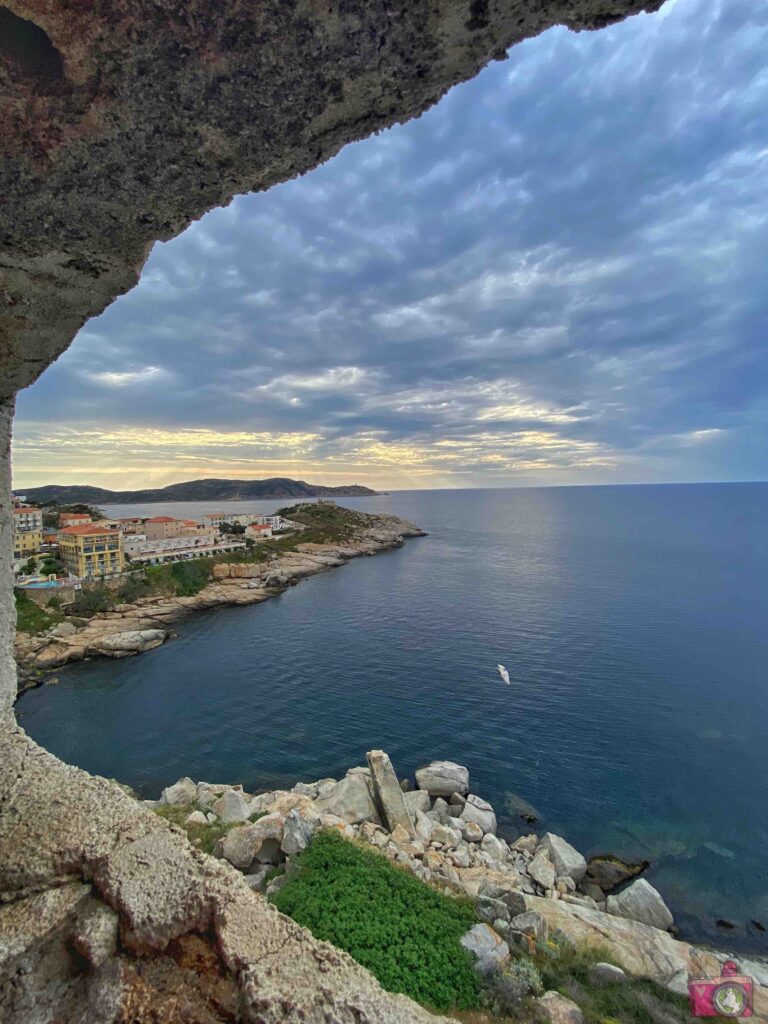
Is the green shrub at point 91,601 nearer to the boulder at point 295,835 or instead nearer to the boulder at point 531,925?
the boulder at point 295,835

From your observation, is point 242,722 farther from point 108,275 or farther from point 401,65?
point 401,65

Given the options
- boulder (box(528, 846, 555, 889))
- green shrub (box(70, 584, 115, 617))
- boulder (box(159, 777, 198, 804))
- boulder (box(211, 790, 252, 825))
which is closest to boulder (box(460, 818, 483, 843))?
boulder (box(528, 846, 555, 889))

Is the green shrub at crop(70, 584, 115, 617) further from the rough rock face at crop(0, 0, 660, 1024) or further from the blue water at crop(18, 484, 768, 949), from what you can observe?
the rough rock face at crop(0, 0, 660, 1024)

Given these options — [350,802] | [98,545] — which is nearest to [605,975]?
[350,802]

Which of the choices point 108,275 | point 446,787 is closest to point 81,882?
point 108,275

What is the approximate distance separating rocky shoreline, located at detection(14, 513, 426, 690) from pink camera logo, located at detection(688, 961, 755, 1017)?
32407 millimetres

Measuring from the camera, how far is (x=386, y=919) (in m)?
7.67

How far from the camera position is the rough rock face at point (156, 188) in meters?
1.95

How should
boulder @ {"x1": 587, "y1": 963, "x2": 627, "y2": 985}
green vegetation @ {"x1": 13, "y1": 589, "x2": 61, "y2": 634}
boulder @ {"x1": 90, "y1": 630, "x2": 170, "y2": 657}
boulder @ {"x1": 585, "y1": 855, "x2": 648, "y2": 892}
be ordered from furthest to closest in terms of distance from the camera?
green vegetation @ {"x1": 13, "y1": 589, "x2": 61, "y2": 634} → boulder @ {"x1": 90, "y1": 630, "x2": 170, "y2": 657} → boulder @ {"x1": 585, "y1": 855, "x2": 648, "y2": 892} → boulder @ {"x1": 587, "y1": 963, "x2": 627, "y2": 985}

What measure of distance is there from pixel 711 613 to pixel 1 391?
1722 inches

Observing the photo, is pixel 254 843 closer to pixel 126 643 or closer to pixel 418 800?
pixel 418 800

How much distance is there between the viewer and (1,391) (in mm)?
4285

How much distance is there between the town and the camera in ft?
148

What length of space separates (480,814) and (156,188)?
1661 cm
